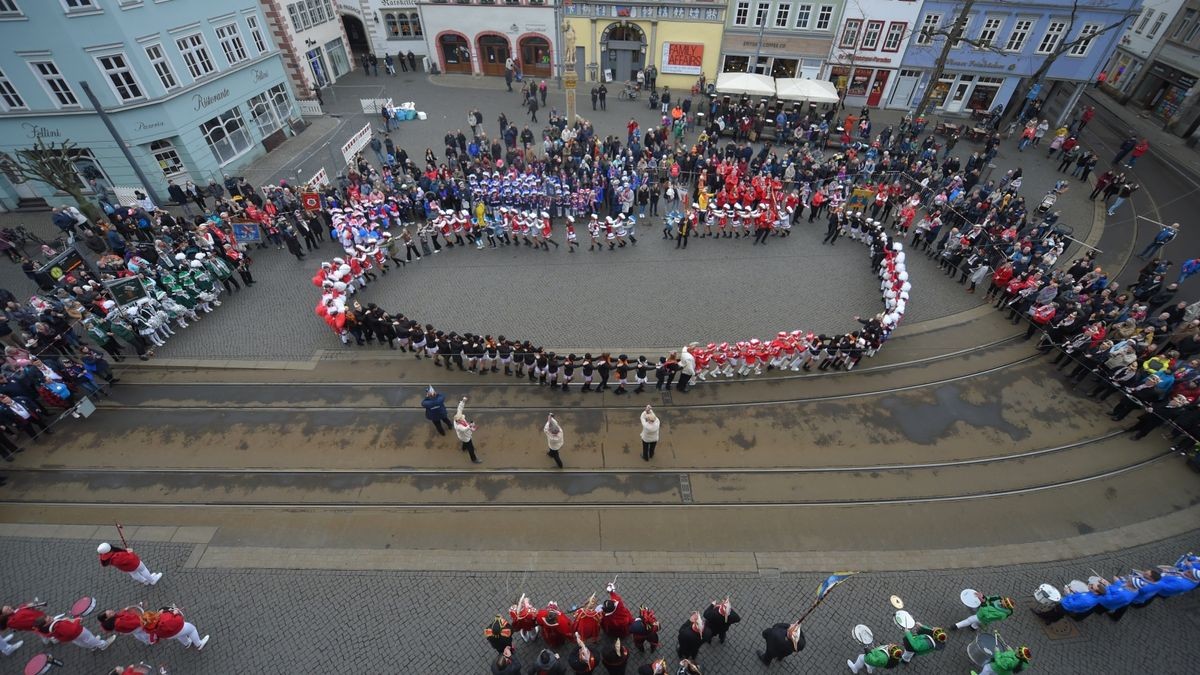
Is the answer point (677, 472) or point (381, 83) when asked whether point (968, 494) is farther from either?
point (381, 83)

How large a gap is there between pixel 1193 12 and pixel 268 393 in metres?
56.4

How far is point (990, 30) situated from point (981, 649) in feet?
127

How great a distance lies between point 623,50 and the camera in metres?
38.6

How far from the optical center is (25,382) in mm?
13562

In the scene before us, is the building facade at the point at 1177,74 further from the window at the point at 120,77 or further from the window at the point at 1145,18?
the window at the point at 120,77

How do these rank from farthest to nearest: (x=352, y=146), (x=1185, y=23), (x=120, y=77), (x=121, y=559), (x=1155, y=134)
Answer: (x=1185, y=23)
(x=1155, y=134)
(x=352, y=146)
(x=120, y=77)
(x=121, y=559)

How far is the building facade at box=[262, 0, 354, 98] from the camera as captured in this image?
32469mm

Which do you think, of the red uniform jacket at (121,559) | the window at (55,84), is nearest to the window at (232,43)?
the window at (55,84)

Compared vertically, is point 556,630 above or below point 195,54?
below

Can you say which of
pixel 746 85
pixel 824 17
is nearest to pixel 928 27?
pixel 824 17

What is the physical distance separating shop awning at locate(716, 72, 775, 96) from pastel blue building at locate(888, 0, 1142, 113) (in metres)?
10.5

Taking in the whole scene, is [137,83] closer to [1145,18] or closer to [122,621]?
[122,621]

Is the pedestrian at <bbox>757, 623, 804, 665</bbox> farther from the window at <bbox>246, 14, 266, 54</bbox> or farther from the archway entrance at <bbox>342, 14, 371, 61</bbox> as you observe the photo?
the archway entrance at <bbox>342, 14, 371, 61</bbox>

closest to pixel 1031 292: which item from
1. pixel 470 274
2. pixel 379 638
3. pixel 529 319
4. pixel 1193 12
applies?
pixel 529 319
